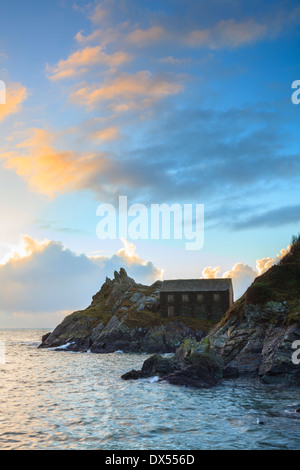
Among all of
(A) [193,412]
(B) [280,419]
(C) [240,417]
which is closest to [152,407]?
(A) [193,412]

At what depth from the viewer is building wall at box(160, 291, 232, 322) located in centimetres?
10246

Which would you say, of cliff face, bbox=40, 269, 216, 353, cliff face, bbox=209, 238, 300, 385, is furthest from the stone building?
cliff face, bbox=209, 238, 300, 385

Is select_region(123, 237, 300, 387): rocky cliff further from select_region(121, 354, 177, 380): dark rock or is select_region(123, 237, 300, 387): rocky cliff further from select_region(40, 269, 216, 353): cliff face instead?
select_region(40, 269, 216, 353): cliff face

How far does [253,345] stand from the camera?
39.9 meters

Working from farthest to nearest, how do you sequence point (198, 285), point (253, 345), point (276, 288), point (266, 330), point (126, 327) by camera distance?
point (198, 285)
point (126, 327)
point (276, 288)
point (266, 330)
point (253, 345)

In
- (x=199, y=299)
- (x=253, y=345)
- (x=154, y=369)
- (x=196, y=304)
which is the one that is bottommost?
(x=154, y=369)

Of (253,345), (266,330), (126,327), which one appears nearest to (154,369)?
(253,345)

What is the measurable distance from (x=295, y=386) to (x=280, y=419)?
12290 millimetres

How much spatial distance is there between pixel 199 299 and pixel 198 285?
14.3ft

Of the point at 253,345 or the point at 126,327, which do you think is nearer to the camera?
the point at 253,345

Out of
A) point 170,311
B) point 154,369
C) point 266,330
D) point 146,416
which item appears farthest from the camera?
point 170,311

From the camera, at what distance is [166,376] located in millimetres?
37906

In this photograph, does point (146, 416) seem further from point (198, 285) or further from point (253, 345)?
point (198, 285)
